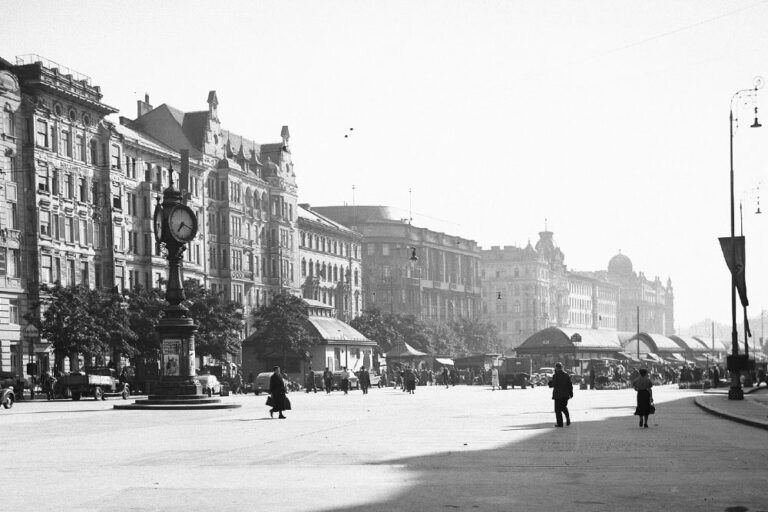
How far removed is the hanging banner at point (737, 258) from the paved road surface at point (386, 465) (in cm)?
1189

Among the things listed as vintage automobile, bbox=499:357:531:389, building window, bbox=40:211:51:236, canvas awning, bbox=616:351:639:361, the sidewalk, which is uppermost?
building window, bbox=40:211:51:236

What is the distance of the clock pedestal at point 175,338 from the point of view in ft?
149

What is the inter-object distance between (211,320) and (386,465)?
6500 cm

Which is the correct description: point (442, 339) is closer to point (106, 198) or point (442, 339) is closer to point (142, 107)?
point (142, 107)

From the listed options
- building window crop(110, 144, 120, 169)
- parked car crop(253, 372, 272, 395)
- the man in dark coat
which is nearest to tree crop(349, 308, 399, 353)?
building window crop(110, 144, 120, 169)

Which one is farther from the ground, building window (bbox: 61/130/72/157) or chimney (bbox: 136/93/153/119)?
chimney (bbox: 136/93/153/119)

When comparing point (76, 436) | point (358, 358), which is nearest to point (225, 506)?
point (76, 436)

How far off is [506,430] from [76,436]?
10.1m

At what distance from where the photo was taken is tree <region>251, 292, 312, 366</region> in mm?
90875

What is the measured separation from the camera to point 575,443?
24.7 m

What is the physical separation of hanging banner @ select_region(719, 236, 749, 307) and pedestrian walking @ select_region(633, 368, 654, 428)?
13972mm

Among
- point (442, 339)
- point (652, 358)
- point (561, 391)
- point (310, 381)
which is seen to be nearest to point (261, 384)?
point (310, 381)

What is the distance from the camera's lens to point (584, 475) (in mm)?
17812

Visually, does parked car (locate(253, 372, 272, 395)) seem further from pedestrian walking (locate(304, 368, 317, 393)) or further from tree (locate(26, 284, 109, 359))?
tree (locate(26, 284, 109, 359))
